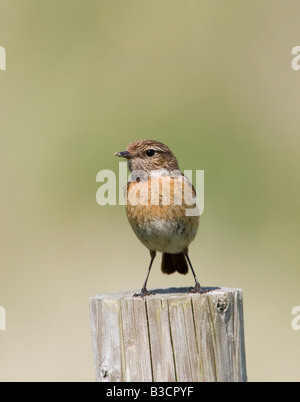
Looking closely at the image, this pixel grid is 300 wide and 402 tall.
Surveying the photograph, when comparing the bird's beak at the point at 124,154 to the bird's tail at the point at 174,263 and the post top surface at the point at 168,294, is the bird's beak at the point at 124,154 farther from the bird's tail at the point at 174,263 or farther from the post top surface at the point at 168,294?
the post top surface at the point at 168,294

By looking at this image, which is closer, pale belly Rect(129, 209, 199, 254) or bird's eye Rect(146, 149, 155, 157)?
pale belly Rect(129, 209, 199, 254)

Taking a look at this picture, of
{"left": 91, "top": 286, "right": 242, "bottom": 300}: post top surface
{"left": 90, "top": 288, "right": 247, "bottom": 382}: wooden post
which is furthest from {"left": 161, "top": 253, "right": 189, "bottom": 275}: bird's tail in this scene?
{"left": 90, "top": 288, "right": 247, "bottom": 382}: wooden post

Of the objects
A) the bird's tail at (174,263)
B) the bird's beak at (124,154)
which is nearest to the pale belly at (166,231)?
the bird's tail at (174,263)

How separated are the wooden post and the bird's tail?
5.77ft

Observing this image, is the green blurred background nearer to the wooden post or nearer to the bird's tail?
the bird's tail

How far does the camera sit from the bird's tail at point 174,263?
6.29 meters

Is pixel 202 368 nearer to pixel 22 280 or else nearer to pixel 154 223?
pixel 154 223

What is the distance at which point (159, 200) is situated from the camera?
5.79 m

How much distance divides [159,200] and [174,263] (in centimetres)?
74

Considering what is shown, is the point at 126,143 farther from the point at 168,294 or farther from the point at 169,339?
the point at 169,339

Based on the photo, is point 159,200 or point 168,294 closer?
point 168,294

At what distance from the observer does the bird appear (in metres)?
5.78

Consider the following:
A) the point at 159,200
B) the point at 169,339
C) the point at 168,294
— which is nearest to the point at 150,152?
the point at 159,200

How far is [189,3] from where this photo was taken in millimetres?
13164
